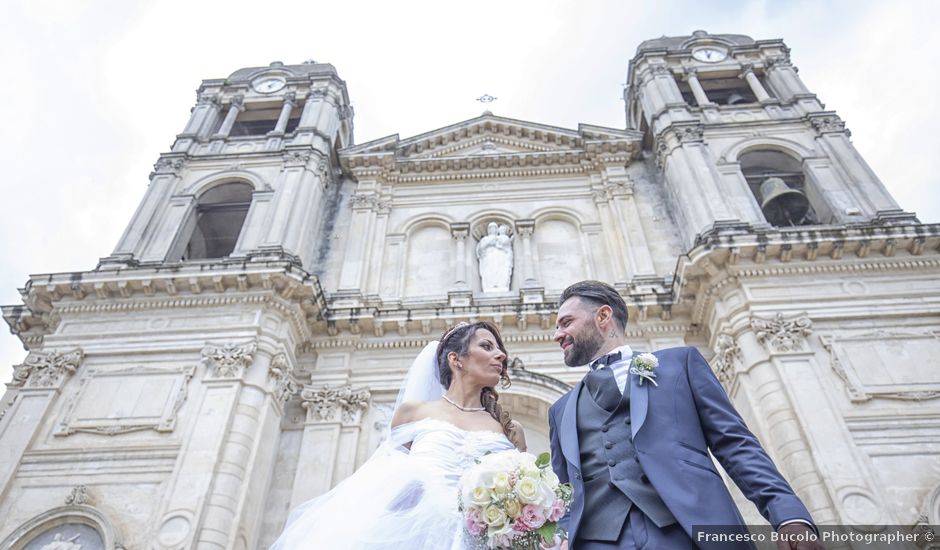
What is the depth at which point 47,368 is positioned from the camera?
11.1 m

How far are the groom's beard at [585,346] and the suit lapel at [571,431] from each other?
6.9 inches

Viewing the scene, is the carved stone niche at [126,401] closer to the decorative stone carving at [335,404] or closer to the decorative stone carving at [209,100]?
the decorative stone carving at [335,404]

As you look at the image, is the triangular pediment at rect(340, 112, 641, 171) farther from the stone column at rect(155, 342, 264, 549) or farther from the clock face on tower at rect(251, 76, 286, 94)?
the stone column at rect(155, 342, 264, 549)

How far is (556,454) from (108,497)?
28.3ft

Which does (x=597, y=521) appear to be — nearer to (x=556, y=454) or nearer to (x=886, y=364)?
(x=556, y=454)

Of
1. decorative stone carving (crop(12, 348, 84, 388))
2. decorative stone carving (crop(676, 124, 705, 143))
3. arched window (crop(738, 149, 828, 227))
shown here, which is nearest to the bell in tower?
arched window (crop(738, 149, 828, 227))

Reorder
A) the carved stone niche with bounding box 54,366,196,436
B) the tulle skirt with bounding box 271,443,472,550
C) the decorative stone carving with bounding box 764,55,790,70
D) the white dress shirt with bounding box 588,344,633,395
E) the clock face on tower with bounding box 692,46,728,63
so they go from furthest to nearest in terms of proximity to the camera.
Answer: the clock face on tower with bounding box 692,46,728,63
the decorative stone carving with bounding box 764,55,790,70
the carved stone niche with bounding box 54,366,196,436
the white dress shirt with bounding box 588,344,633,395
the tulle skirt with bounding box 271,443,472,550

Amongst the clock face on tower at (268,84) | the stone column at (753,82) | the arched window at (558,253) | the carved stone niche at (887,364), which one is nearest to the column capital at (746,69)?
the stone column at (753,82)

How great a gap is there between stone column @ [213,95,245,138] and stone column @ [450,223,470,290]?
772cm

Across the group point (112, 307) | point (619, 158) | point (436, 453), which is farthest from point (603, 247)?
point (436, 453)

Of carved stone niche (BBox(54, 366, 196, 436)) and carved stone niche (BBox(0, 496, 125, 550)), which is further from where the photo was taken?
carved stone niche (BBox(54, 366, 196, 436))

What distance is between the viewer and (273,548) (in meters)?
3.74

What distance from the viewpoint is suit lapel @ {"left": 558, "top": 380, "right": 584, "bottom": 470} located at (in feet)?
11.0

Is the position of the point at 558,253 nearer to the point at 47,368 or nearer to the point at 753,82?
the point at 753,82
